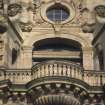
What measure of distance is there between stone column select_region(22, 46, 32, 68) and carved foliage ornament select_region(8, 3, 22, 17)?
2349mm

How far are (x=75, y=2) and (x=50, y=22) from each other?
7.20 ft

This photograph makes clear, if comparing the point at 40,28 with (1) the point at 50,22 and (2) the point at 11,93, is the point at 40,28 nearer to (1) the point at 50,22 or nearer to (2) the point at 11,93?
(1) the point at 50,22

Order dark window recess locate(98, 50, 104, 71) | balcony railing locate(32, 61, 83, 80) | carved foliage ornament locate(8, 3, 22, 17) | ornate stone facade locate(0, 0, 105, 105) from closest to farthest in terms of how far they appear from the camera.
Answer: ornate stone facade locate(0, 0, 105, 105)
balcony railing locate(32, 61, 83, 80)
dark window recess locate(98, 50, 104, 71)
carved foliage ornament locate(8, 3, 22, 17)

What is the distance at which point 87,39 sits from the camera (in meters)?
41.8

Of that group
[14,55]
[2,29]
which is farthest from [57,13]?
[2,29]

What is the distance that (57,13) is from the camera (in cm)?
4353

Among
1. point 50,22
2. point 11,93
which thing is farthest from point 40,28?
point 11,93

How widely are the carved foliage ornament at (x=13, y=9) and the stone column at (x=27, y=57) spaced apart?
2349 millimetres

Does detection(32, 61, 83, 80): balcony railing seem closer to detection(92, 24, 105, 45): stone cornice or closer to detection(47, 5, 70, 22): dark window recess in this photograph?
detection(92, 24, 105, 45): stone cornice

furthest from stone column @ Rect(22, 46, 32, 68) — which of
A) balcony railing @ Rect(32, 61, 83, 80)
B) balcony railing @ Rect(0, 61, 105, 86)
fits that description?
balcony railing @ Rect(32, 61, 83, 80)

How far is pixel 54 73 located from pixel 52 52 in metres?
4.75

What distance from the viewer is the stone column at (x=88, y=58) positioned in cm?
4071

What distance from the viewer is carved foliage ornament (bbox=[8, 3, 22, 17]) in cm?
4238

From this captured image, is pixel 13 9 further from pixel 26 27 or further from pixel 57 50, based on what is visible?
pixel 57 50
